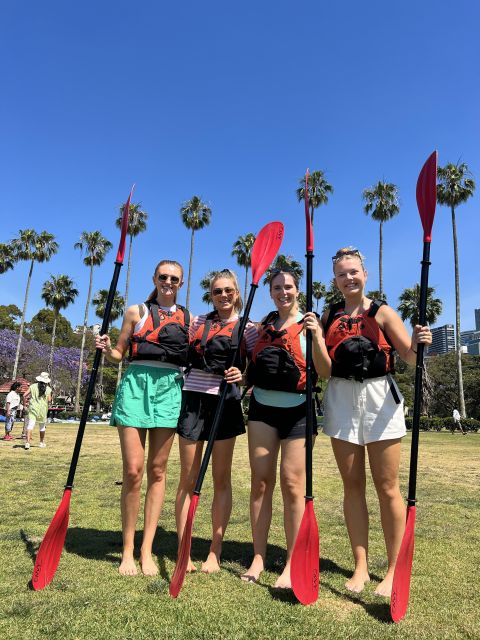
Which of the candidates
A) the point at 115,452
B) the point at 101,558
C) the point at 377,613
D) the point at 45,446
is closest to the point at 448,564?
the point at 377,613

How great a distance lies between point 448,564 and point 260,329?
2.43 m

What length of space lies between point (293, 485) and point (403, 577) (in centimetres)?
90

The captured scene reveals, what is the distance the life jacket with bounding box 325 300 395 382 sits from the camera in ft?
10.7

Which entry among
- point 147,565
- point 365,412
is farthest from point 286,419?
point 147,565

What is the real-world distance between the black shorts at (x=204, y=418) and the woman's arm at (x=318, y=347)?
2.42 feet

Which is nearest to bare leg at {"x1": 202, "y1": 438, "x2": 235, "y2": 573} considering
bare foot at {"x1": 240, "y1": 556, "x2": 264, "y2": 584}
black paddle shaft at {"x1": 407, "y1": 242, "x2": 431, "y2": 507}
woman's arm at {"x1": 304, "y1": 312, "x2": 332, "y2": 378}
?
bare foot at {"x1": 240, "y1": 556, "x2": 264, "y2": 584}

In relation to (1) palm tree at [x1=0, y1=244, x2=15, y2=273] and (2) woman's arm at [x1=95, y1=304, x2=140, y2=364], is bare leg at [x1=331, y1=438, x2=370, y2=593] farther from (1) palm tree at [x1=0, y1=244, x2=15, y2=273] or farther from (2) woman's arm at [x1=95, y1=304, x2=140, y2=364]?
(1) palm tree at [x1=0, y1=244, x2=15, y2=273]

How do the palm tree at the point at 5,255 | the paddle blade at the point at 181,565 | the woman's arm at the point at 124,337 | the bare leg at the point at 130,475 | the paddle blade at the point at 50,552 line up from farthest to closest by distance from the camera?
the palm tree at the point at 5,255 → the woman's arm at the point at 124,337 → the bare leg at the point at 130,475 → the paddle blade at the point at 50,552 → the paddle blade at the point at 181,565

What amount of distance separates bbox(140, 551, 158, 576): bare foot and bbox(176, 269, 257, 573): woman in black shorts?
0.93ft

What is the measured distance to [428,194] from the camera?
11.5ft

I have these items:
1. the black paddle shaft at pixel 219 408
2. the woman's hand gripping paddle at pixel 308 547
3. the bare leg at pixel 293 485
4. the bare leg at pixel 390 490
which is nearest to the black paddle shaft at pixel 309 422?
the woman's hand gripping paddle at pixel 308 547

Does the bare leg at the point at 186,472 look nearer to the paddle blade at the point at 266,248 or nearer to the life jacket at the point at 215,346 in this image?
the life jacket at the point at 215,346

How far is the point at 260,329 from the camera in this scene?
374cm

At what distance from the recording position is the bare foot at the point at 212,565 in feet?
11.2
